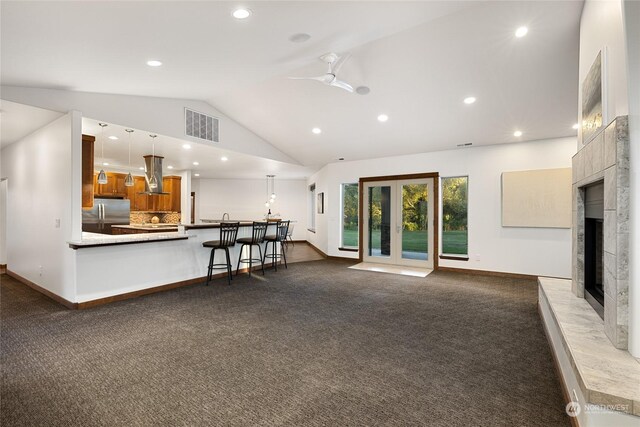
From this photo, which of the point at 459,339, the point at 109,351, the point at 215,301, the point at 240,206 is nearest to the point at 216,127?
the point at 215,301

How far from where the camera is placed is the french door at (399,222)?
22.7 ft

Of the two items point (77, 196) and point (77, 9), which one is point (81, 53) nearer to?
point (77, 9)

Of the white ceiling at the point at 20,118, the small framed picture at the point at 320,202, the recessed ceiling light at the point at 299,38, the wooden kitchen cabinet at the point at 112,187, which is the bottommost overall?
the small framed picture at the point at 320,202

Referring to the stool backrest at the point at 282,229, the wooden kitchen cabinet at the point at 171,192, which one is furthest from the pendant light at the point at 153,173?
the wooden kitchen cabinet at the point at 171,192

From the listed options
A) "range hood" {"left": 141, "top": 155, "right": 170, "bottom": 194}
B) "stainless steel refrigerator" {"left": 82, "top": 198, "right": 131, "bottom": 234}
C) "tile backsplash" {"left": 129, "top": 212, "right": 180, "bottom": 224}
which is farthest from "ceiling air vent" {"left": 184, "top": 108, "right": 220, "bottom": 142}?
"tile backsplash" {"left": 129, "top": 212, "right": 180, "bottom": 224}

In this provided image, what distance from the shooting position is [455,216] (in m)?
6.62

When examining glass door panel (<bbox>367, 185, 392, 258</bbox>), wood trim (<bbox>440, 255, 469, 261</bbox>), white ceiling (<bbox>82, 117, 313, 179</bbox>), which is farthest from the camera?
glass door panel (<bbox>367, 185, 392, 258</bbox>)

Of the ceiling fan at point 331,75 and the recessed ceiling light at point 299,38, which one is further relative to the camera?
the ceiling fan at point 331,75

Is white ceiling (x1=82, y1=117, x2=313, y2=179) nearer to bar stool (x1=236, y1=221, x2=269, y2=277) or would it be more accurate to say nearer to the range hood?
the range hood

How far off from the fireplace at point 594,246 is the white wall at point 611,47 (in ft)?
2.18

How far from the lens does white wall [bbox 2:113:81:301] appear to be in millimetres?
4082

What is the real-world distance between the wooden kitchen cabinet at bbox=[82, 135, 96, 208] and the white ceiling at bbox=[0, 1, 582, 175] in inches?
34.6

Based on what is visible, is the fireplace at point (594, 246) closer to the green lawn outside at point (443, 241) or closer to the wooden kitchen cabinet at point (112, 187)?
the green lawn outside at point (443, 241)

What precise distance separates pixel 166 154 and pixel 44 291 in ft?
10.5
